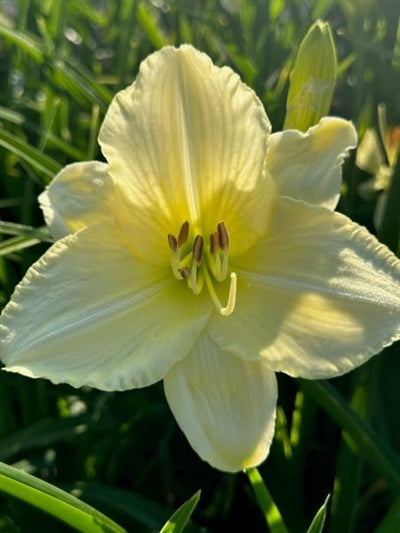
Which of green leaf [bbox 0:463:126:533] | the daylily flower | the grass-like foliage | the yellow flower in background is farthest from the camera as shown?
the yellow flower in background

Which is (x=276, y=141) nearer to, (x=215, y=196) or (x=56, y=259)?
(x=215, y=196)

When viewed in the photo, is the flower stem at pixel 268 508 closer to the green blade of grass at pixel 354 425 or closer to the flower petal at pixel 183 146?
the green blade of grass at pixel 354 425

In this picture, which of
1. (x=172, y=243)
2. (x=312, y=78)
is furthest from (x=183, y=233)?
(x=312, y=78)

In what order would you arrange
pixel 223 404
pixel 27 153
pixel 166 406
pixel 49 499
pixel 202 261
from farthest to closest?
1. pixel 166 406
2. pixel 27 153
3. pixel 202 261
4. pixel 223 404
5. pixel 49 499

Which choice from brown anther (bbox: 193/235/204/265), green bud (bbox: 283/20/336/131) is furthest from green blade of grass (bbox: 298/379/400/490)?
green bud (bbox: 283/20/336/131)

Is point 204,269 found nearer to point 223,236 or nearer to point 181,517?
point 223,236

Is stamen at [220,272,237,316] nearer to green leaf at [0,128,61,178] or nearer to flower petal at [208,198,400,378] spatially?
flower petal at [208,198,400,378]
